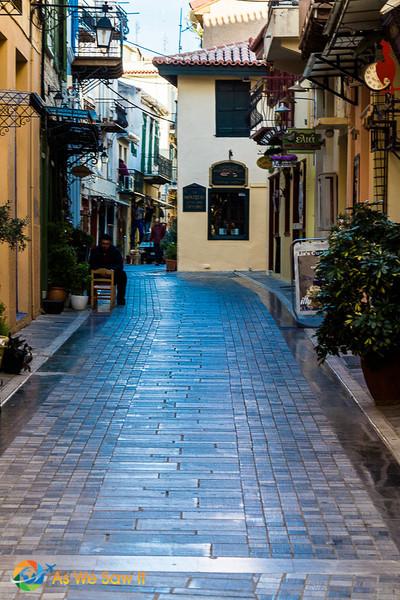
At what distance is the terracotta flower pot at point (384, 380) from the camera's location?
9461 millimetres

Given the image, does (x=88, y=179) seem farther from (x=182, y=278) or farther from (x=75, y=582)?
(x=75, y=582)

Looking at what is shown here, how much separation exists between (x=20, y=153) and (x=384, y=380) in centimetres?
859

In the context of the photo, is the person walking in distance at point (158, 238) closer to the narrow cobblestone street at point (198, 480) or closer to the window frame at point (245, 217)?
the window frame at point (245, 217)

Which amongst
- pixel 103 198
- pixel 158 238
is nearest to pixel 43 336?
pixel 158 238

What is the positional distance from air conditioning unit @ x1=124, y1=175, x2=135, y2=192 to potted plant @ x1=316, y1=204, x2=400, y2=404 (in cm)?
4251

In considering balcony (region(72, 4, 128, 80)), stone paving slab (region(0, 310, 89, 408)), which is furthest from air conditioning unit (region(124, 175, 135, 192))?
stone paving slab (region(0, 310, 89, 408))

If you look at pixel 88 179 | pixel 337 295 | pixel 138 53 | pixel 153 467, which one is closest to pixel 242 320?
pixel 337 295

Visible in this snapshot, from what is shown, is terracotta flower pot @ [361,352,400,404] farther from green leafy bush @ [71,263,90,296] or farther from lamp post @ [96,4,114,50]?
lamp post @ [96,4,114,50]

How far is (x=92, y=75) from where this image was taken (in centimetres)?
2709

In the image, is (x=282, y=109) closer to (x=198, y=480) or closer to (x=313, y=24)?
(x=313, y=24)

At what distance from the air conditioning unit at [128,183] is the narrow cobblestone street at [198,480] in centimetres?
3950

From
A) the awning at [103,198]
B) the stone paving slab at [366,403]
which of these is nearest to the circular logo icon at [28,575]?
the stone paving slab at [366,403]

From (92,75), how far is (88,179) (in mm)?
11324

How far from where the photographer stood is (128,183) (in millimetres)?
52219
